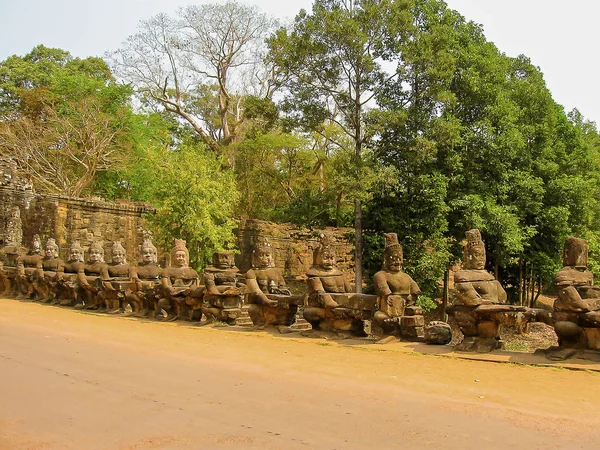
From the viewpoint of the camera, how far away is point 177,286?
1323cm

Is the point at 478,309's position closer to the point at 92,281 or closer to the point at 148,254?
the point at 148,254

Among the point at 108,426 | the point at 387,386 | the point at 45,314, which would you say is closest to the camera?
the point at 108,426

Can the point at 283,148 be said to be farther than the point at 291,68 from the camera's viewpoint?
Yes

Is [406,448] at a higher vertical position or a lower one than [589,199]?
lower

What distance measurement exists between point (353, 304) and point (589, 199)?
12232 millimetres

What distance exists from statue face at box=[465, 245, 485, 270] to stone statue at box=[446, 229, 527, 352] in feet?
0.05

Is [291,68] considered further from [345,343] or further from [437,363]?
[437,363]

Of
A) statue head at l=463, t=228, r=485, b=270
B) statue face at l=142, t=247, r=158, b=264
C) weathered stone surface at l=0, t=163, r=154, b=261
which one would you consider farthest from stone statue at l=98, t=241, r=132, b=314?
statue head at l=463, t=228, r=485, b=270

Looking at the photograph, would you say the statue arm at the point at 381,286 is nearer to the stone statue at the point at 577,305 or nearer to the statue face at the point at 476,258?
the statue face at the point at 476,258

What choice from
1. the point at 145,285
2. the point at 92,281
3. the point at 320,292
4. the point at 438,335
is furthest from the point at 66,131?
the point at 438,335

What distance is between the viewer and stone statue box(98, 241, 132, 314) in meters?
14.6

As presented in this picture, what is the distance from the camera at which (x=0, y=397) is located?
5875mm

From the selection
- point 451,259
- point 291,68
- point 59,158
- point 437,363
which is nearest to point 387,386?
point 437,363

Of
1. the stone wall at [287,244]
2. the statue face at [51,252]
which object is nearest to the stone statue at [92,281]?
the statue face at [51,252]
